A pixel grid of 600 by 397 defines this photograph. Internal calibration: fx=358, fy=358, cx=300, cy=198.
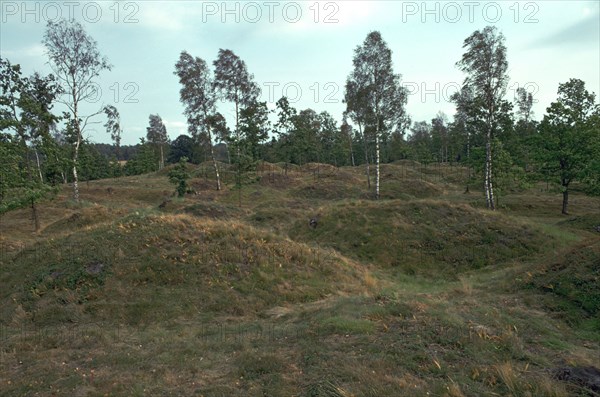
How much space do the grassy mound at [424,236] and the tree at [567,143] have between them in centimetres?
1225

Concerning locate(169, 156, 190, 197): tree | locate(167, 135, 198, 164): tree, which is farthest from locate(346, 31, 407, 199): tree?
locate(167, 135, 198, 164): tree

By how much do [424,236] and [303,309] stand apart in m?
11.7

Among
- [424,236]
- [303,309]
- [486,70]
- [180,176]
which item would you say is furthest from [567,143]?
[180,176]

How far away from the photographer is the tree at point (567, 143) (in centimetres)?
2917

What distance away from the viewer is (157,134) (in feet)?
271

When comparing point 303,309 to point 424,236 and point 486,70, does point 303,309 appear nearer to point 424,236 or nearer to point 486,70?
point 424,236

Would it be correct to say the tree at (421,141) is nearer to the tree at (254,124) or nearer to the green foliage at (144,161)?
the tree at (254,124)

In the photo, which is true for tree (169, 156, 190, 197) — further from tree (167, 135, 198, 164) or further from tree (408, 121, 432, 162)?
tree (167, 135, 198, 164)

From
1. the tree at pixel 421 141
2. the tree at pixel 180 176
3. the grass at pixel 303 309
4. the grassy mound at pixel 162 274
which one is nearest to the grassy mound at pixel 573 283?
the grass at pixel 303 309

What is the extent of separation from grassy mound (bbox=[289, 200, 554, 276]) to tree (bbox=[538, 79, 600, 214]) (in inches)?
482

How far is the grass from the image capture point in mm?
7113

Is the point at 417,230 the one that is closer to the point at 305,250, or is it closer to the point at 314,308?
the point at 305,250

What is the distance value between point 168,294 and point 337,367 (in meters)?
7.41

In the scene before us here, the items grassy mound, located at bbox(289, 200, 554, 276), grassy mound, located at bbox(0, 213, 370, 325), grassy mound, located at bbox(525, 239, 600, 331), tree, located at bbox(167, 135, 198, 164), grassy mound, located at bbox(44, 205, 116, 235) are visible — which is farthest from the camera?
tree, located at bbox(167, 135, 198, 164)
